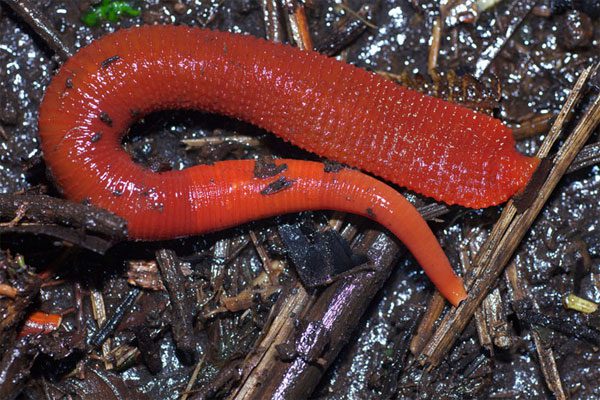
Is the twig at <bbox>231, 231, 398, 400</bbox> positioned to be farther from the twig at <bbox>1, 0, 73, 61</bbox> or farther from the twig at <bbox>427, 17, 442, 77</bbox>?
the twig at <bbox>1, 0, 73, 61</bbox>

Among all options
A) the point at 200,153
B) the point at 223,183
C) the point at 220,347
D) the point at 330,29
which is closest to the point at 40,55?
the point at 200,153

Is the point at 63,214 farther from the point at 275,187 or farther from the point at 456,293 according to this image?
the point at 456,293

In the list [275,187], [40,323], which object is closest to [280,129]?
[275,187]

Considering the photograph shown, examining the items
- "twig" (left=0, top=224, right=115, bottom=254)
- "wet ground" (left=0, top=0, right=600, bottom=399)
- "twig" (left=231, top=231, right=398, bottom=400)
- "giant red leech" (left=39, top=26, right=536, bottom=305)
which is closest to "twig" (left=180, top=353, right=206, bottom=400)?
"wet ground" (left=0, top=0, right=600, bottom=399)

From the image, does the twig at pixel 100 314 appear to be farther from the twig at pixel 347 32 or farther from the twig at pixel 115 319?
the twig at pixel 347 32

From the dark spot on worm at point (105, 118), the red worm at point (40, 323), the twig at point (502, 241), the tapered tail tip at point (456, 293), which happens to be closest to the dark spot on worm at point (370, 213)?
the tapered tail tip at point (456, 293)

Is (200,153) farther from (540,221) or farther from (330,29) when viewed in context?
(540,221)
